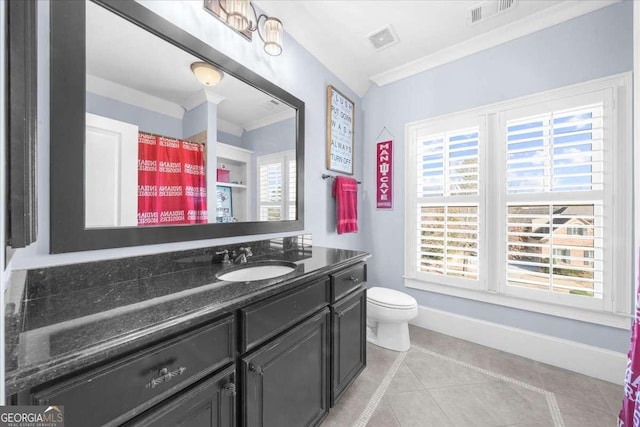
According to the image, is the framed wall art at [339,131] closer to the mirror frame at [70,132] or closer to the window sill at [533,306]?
the window sill at [533,306]

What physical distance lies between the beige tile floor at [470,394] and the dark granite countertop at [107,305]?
3.27 ft

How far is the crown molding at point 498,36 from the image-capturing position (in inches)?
70.6

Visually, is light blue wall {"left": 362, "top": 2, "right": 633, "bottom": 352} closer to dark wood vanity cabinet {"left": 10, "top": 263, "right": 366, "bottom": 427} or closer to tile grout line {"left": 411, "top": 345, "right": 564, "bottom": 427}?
tile grout line {"left": 411, "top": 345, "right": 564, "bottom": 427}

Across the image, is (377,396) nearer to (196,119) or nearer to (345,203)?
(345,203)

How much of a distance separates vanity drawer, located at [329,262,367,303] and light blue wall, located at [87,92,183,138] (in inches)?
43.3

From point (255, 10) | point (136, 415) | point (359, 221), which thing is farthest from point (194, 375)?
point (359, 221)

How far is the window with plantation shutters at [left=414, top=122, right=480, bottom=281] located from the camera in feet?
7.36

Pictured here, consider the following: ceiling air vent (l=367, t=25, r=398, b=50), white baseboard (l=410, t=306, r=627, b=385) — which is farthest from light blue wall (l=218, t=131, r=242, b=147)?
white baseboard (l=410, t=306, r=627, b=385)

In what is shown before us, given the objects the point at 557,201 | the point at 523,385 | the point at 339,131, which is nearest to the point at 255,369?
the point at 523,385

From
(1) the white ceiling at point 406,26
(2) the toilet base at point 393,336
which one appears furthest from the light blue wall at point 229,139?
(2) the toilet base at point 393,336

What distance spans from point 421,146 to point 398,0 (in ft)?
4.05

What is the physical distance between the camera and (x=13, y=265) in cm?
78

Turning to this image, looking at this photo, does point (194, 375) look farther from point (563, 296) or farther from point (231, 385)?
point (563, 296)

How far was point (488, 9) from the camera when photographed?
6.10 ft
